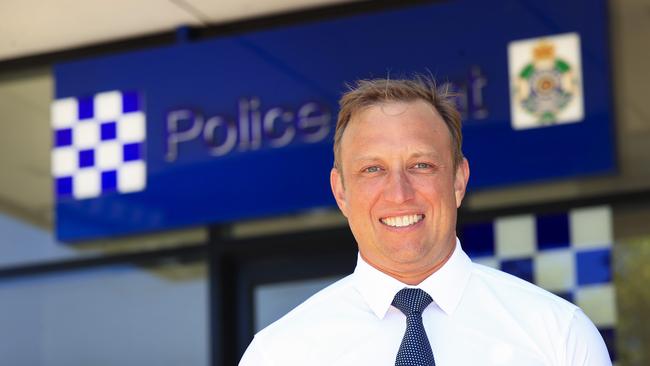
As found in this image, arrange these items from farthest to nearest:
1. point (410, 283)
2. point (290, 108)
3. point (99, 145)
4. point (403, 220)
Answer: point (99, 145), point (290, 108), point (410, 283), point (403, 220)

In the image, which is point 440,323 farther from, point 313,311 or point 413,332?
point 313,311

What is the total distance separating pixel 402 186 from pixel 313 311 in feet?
1.04

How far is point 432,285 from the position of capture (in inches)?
90.1

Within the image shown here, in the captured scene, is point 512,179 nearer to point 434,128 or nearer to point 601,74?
point 601,74

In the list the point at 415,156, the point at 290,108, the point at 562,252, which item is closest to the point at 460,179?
the point at 415,156

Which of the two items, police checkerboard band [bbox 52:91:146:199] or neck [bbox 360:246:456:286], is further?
police checkerboard band [bbox 52:91:146:199]

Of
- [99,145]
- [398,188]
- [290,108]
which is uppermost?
[290,108]

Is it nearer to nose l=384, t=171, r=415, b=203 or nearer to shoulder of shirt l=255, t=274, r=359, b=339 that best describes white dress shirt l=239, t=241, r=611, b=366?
shoulder of shirt l=255, t=274, r=359, b=339

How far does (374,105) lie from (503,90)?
306 centimetres

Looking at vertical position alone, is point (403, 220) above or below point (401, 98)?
below

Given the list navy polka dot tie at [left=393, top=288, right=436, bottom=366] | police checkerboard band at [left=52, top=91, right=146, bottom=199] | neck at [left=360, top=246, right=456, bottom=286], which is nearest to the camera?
navy polka dot tie at [left=393, top=288, right=436, bottom=366]

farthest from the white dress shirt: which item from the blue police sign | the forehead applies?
the blue police sign

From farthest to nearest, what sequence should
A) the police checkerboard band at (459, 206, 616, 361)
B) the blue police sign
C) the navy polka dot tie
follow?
the blue police sign < the police checkerboard band at (459, 206, 616, 361) < the navy polka dot tie

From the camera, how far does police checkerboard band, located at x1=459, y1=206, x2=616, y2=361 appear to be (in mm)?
5109
